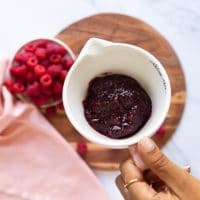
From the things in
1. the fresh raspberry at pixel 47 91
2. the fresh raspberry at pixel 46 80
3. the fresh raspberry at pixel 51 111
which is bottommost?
the fresh raspberry at pixel 51 111

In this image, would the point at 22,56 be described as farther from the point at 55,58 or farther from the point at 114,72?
the point at 114,72

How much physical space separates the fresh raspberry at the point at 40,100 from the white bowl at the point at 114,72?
5.4 inches

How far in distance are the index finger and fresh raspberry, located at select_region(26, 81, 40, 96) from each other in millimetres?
241

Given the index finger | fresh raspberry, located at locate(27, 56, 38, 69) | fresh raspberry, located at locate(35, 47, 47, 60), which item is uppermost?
fresh raspberry, located at locate(35, 47, 47, 60)

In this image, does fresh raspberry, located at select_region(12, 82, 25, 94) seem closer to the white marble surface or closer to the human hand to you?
the white marble surface

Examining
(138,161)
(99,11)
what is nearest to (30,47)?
(99,11)

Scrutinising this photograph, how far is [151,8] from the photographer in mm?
930

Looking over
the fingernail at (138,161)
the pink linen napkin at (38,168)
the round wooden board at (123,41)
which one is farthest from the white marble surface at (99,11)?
the fingernail at (138,161)

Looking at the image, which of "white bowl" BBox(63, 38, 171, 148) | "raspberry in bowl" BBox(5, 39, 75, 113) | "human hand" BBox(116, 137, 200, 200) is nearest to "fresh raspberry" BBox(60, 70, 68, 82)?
"raspberry in bowl" BBox(5, 39, 75, 113)

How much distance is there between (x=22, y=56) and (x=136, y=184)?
1.08 ft

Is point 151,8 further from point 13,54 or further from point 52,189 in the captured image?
point 52,189

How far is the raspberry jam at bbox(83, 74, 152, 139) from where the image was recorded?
70 centimetres

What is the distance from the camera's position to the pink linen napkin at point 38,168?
88 cm

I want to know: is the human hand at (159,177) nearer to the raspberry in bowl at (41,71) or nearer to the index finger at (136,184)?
the index finger at (136,184)
